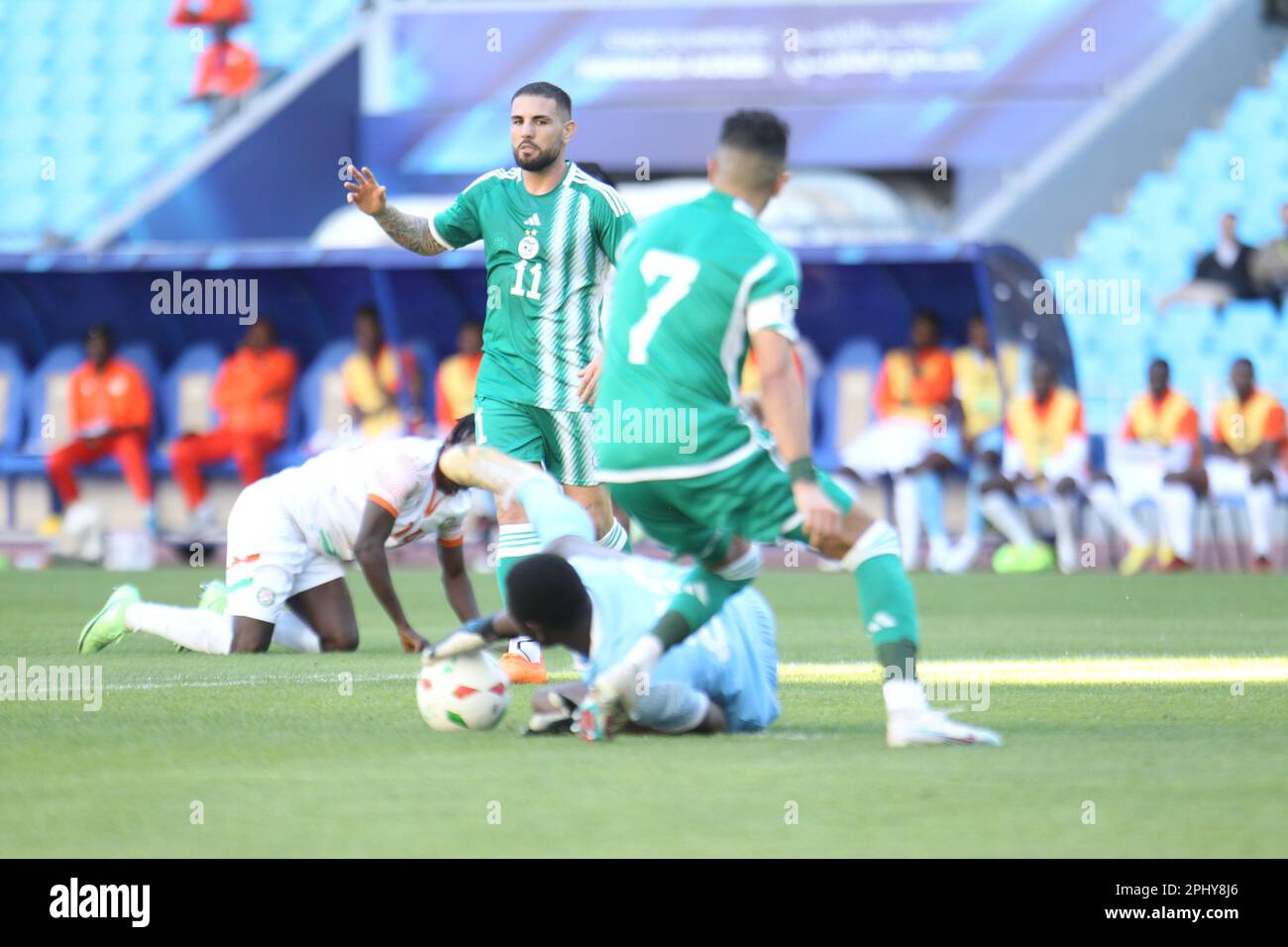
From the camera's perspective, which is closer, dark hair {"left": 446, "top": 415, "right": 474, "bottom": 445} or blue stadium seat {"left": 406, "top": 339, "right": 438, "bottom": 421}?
dark hair {"left": 446, "top": 415, "right": 474, "bottom": 445}

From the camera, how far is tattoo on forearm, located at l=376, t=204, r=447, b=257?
7.88m

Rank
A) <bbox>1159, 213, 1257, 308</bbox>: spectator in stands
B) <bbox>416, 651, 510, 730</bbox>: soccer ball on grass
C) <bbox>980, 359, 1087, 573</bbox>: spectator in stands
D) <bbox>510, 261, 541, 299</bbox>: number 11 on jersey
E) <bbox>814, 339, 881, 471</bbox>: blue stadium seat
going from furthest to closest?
1. <bbox>1159, 213, 1257, 308</bbox>: spectator in stands
2. <bbox>814, 339, 881, 471</bbox>: blue stadium seat
3. <bbox>980, 359, 1087, 573</bbox>: spectator in stands
4. <bbox>510, 261, 541, 299</bbox>: number 11 on jersey
5. <bbox>416, 651, 510, 730</bbox>: soccer ball on grass

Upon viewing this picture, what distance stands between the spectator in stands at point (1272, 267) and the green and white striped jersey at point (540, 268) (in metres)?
12.6

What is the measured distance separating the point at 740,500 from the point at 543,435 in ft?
8.25

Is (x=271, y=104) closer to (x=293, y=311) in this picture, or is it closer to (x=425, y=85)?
(x=425, y=85)

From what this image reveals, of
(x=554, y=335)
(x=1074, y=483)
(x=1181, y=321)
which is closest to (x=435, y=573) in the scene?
(x=1074, y=483)

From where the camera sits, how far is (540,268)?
812 centimetres

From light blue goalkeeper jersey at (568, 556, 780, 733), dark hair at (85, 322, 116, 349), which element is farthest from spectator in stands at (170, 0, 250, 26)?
light blue goalkeeper jersey at (568, 556, 780, 733)

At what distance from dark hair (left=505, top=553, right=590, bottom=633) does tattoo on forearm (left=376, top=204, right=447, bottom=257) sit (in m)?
2.18

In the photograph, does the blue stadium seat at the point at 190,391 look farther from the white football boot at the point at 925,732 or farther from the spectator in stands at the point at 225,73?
the white football boot at the point at 925,732

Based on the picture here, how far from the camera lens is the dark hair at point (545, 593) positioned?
599 cm

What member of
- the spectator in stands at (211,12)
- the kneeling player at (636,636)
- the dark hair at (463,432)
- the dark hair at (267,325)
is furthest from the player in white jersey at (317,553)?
the spectator in stands at (211,12)

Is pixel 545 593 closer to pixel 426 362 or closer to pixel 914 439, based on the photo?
pixel 914 439

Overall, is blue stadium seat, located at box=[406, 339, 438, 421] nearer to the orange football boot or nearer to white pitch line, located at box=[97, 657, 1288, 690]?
white pitch line, located at box=[97, 657, 1288, 690]
